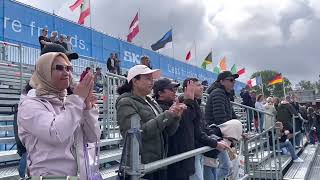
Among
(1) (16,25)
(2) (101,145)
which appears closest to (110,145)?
(2) (101,145)

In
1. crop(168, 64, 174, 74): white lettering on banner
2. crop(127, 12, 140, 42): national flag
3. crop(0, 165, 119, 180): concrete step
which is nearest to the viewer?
crop(0, 165, 119, 180): concrete step

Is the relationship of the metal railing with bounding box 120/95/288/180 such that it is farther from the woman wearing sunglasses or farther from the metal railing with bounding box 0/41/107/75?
the metal railing with bounding box 0/41/107/75

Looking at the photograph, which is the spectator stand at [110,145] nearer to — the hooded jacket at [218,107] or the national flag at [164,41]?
the hooded jacket at [218,107]

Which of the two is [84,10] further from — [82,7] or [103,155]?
[103,155]

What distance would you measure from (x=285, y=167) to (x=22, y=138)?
8.08 meters

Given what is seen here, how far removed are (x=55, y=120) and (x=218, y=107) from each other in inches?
133

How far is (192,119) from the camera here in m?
3.95

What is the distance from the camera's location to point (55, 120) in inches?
82.6

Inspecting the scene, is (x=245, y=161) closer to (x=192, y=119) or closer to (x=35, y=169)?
(x=192, y=119)

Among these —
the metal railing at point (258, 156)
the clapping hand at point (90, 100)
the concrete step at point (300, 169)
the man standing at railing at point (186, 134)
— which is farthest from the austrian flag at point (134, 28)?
the clapping hand at point (90, 100)

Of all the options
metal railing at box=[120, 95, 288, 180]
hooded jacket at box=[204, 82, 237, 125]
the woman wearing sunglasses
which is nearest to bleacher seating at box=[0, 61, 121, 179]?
hooded jacket at box=[204, 82, 237, 125]

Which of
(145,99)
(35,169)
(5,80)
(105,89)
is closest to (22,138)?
(35,169)

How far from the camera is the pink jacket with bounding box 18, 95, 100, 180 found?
2084mm

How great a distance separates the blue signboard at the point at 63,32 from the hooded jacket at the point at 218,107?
27.5ft
